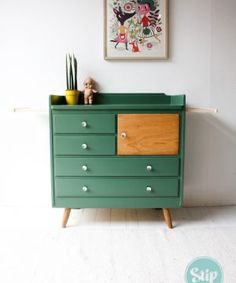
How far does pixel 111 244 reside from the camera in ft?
5.47

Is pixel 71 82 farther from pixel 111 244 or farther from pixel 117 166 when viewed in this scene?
pixel 111 244

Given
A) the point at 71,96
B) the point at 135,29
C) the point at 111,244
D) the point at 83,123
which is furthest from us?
the point at 135,29

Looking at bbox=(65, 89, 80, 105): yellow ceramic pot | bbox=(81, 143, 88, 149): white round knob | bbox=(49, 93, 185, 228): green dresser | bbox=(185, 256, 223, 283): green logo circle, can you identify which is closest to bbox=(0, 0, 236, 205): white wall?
bbox=(65, 89, 80, 105): yellow ceramic pot

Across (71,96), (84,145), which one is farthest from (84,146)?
(71,96)

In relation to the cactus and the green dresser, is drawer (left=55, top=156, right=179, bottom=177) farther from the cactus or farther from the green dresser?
the cactus

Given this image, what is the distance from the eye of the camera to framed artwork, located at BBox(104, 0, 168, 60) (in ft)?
6.73

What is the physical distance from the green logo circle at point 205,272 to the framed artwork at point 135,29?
62.8 inches

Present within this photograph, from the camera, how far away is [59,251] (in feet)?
5.21

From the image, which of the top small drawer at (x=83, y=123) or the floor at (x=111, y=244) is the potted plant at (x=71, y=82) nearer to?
the top small drawer at (x=83, y=123)

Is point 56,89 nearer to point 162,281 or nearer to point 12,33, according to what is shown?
point 12,33

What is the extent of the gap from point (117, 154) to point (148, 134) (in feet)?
0.76

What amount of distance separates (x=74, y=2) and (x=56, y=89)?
25.0 inches

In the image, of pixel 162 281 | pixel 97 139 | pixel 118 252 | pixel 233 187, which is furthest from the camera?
pixel 233 187

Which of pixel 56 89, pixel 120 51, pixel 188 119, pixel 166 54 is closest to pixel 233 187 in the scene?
pixel 188 119
